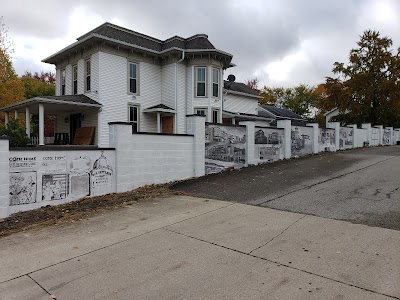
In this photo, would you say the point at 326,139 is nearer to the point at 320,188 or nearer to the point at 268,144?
the point at 268,144

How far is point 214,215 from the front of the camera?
19.6 feet

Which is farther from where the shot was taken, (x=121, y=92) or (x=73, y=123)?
(x=73, y=123)

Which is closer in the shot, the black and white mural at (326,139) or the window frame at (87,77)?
A: the black and white mural at (326,139)

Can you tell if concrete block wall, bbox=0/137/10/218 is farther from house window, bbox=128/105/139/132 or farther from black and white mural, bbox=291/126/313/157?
house window, bbox=128/105/139/132

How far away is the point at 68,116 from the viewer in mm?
19547

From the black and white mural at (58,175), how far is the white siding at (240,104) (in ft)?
54.4

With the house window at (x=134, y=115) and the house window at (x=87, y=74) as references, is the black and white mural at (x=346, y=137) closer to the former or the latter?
the house window at (x=134, y=115)

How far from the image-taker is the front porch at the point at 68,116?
15406mm

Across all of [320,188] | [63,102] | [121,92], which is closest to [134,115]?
[121,92]

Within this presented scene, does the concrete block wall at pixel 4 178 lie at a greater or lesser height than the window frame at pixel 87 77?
lesser

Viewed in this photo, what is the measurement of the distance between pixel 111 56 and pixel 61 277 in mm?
15204

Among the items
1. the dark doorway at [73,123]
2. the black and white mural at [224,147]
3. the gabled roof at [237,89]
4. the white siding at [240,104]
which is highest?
the gabled roof at [237,89]

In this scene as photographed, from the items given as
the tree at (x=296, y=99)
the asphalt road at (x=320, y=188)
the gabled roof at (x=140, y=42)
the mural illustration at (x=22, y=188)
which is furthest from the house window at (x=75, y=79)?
the tree at (x=296, y=99)

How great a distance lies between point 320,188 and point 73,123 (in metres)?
15.7
